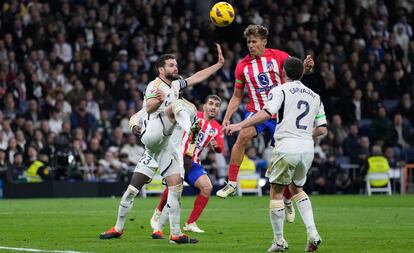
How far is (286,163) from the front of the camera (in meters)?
12.4

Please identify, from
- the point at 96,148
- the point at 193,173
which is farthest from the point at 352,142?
the point at 193,173

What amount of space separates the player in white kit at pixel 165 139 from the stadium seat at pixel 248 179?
52.5 ft

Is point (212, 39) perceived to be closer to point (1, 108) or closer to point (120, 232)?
point (1, 108)

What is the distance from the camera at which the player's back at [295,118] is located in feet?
40.7

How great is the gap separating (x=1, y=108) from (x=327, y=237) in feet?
54.5

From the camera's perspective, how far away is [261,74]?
647 inches

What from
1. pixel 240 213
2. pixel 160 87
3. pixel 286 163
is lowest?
pixel 240 213

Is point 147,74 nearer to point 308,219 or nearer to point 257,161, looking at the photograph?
point 257,161

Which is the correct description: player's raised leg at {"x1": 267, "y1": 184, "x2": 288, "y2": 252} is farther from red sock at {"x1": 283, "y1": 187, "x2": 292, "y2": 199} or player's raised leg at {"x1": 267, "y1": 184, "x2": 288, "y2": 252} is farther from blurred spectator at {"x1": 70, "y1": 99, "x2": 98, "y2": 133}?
blurred spectator at {"x1": 70, "y1": 99, "x2": 98, "y2": 133}

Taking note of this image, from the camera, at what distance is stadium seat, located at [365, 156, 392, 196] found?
31422 mm

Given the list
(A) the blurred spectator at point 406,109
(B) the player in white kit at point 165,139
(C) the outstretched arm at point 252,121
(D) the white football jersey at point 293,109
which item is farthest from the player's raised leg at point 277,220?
(A) the blurred spectator at point 406,109

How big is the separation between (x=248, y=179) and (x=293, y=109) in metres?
18.5

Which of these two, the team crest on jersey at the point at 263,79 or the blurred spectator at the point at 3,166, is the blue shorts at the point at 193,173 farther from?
the blurred spectator at the point at 3,166

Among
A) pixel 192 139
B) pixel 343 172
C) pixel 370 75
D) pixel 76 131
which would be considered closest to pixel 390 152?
pixel 343 172
